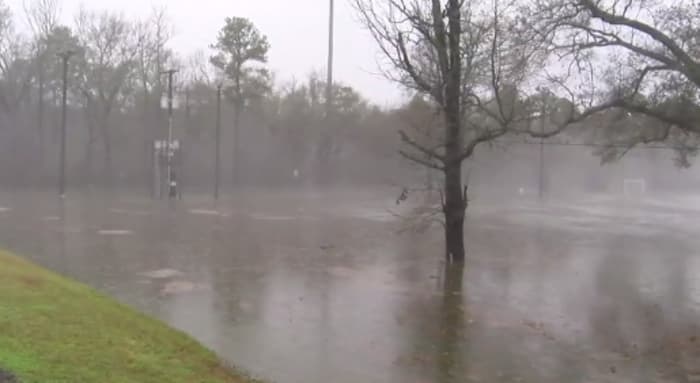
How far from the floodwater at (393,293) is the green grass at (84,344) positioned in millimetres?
1135

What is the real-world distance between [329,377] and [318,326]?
7.76ft

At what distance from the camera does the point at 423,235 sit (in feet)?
76.0

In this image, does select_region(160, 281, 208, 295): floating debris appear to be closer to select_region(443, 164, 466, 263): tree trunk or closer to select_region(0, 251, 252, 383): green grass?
select_region(0, 251, 252, 383): green grass

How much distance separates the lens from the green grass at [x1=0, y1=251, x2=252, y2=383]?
16.3 feet

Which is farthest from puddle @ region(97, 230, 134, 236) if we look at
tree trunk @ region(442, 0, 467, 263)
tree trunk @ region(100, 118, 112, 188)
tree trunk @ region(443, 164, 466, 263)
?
tree trunk @ region(100, 118, 112, 188)

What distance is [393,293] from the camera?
1287cm

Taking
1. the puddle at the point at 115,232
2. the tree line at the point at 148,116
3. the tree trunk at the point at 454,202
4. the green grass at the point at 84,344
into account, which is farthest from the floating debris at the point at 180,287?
the tree line at the point at 148,116

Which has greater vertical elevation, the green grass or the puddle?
the green grass

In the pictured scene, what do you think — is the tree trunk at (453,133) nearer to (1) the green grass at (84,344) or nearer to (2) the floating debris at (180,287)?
(2) the floating debris at (180,287)

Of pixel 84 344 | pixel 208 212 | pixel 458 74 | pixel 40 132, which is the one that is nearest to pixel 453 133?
pixel 458 74

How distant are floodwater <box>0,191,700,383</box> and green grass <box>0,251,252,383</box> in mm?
1135

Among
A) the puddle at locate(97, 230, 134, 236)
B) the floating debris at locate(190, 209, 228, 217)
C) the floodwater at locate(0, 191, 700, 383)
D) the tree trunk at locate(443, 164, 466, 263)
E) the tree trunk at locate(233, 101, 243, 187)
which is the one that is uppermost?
the tree trunk at locate(233, 101, 243, 187)

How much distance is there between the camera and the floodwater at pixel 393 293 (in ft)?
28.2

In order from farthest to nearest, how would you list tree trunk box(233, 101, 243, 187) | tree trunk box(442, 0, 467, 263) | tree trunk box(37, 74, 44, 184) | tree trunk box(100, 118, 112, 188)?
tree trunk box(233, 101, 243, 187)
tree trunk box(100, 118, 112, 188)
tree trunk box(37, 74, 44, 184)
tree trunk box(442, 0, 467, 263)
